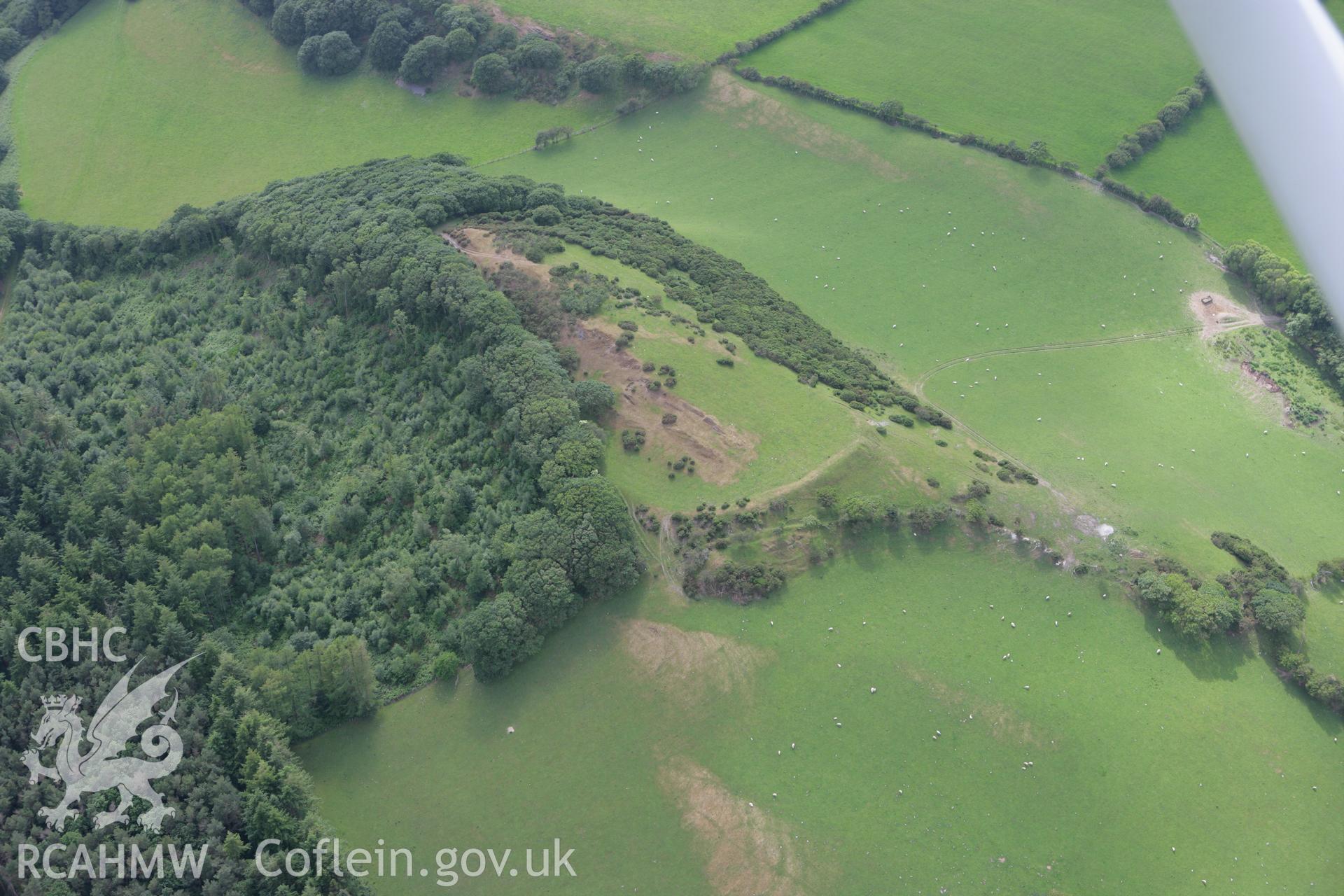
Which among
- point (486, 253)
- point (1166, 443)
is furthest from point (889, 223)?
point (486, 253)

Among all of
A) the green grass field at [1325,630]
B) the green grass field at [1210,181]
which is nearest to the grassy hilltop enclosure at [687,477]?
the green grass field at [1325,630]

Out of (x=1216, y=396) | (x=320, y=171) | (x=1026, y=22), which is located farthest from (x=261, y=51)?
(x=1216, y=396)

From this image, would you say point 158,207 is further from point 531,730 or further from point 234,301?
point 531,730

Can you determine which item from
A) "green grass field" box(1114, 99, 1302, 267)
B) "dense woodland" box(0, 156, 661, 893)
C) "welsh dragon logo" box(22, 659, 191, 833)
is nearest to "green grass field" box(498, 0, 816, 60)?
"dense woodland" box(0, 156, 661, 893)

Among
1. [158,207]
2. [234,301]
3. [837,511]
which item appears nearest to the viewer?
[837,511]

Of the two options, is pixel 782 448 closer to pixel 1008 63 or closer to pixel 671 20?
pixel 1008 63

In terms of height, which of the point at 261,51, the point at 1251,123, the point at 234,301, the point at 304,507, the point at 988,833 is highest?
the point at 1251,123
